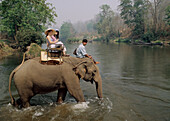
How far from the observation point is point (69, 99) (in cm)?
578

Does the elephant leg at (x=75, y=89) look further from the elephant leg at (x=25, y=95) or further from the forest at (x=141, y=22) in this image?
the forest at (x=141, y=22)

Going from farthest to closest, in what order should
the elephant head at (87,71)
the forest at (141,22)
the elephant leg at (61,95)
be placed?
the forest at (141,22) → the elephant leg at (61,95) → the elephant head at (87,71)

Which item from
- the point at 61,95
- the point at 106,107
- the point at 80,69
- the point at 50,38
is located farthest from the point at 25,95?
the point at 106,107

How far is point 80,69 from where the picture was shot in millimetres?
4691

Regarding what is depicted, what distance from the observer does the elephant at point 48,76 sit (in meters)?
4.30

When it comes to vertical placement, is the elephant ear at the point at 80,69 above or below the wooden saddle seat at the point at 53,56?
below

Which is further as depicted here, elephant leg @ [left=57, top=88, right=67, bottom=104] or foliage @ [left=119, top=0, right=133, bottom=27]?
foliage @ [left=119, top=0, right=133, bottom=27]

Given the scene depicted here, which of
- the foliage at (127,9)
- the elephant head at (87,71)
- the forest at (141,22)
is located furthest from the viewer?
the foliage at (127,9)

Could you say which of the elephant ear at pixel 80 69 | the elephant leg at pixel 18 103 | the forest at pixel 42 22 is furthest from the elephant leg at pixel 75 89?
the forest at pixel 42 22

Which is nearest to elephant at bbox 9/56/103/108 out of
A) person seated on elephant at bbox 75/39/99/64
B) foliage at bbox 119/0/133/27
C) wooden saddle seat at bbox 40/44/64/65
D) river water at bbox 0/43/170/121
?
wooden saddle seat at bbox 40/44/64/65

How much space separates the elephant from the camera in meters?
4.30

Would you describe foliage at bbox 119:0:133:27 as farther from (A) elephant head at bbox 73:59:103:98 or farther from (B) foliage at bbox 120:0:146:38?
(A) elephant head at bbox 73:59:103:98

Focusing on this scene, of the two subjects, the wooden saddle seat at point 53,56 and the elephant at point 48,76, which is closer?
the elephant at point 48,76

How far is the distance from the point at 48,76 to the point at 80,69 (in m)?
0.95
